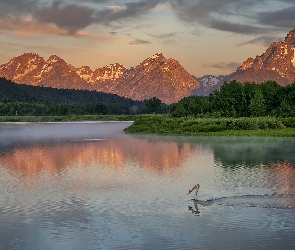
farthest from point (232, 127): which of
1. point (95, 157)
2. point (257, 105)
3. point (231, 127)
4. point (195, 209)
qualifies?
point (195, 209)

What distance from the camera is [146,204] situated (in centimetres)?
2625

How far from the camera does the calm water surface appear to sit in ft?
66.2

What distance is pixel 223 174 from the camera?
3675 centimetres

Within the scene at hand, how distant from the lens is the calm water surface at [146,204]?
20.2 m

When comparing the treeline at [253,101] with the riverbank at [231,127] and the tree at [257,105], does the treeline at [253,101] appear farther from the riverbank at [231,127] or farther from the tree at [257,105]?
the riverbank at [231,127]

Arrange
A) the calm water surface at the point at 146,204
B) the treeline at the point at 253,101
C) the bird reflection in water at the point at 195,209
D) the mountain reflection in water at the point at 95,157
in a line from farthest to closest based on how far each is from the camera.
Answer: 1. the treeline at the point at 253,101
2. the mountain reflection in water at the point at 95,157
3. the bird reflection in water at the point at 195,209
4. the calm water surface at the point at 146,204

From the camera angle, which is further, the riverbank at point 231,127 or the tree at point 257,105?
the tree at point 257,105

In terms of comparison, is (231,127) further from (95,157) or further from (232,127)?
(95,157)

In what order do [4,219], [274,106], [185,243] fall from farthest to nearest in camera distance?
1. [274,106]
2. [4,219]
3. [185,243]

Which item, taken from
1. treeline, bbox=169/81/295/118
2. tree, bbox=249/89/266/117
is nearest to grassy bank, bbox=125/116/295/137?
treeline, bbox=169/81/295/118

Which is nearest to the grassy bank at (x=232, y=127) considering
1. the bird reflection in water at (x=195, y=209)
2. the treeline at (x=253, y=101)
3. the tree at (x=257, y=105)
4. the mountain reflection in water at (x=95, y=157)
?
the treeline at (x=253, y=101)

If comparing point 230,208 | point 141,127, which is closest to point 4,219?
point 230,208

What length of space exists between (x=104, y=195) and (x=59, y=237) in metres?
8.55

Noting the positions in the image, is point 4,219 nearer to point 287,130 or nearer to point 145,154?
point 145,154
